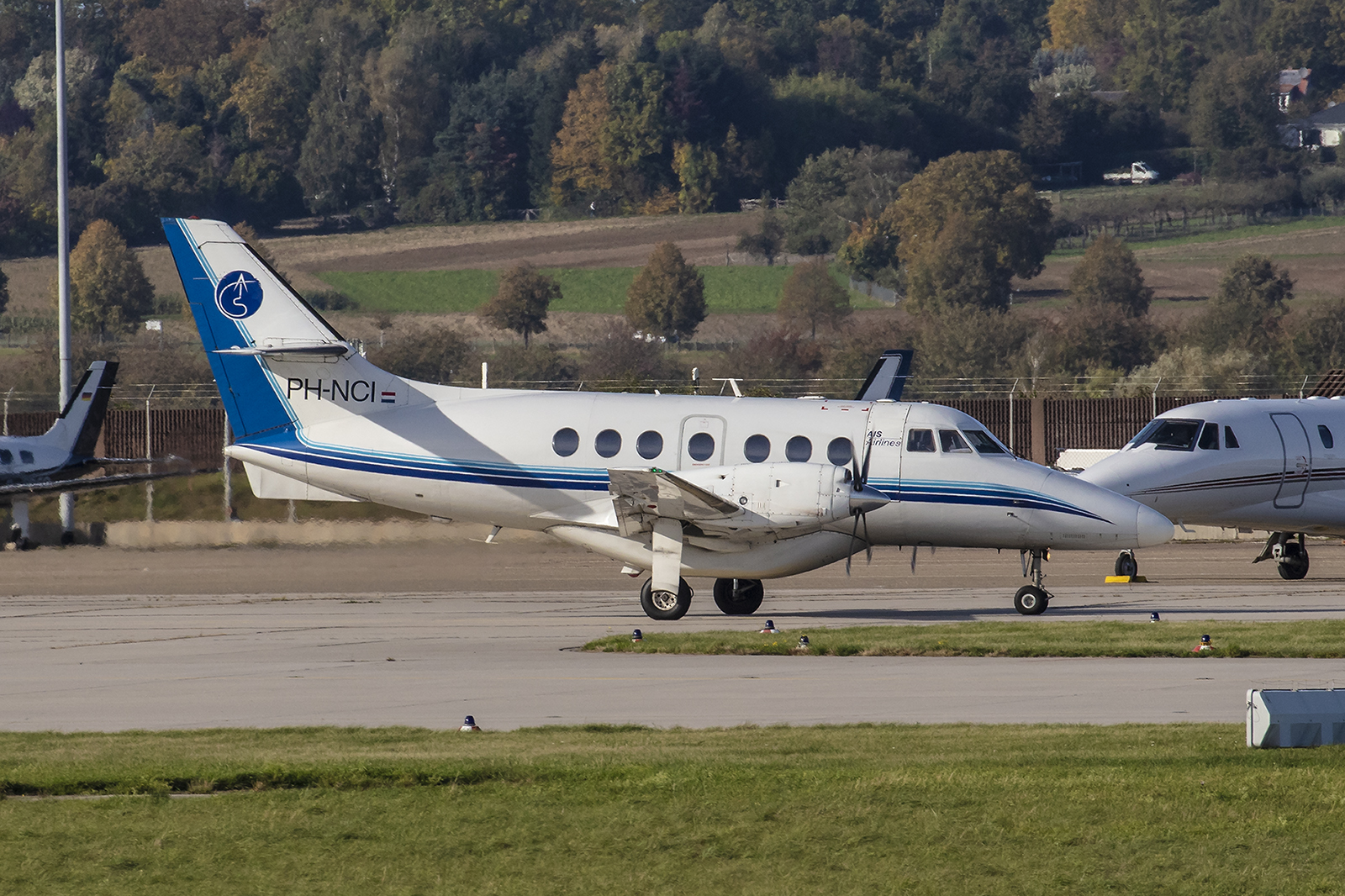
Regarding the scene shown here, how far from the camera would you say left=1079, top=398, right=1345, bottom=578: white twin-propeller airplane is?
92.4ft

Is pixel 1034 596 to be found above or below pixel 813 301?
Answer: below

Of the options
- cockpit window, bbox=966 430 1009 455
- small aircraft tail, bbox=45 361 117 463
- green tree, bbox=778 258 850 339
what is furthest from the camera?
green tree, bbox=778 258 850 339

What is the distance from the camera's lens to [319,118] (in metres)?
185

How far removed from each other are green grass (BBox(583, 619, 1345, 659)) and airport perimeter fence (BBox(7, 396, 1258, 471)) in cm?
2601

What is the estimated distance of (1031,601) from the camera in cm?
2316

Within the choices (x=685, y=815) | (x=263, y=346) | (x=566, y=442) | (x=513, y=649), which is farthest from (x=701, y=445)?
(x=685, y=815)

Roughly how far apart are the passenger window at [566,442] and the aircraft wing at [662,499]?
1670mm

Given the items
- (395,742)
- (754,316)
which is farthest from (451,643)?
(754,316)

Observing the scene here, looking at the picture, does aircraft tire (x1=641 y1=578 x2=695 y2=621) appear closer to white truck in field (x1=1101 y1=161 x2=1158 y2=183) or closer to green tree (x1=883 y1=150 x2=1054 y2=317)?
green tree (x1=883 y1=150 x2=1054 y2=317)

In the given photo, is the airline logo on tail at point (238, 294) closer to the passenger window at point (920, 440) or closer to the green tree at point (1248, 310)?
the passenger window at point (920, 440)

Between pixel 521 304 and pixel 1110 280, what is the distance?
45471 mm

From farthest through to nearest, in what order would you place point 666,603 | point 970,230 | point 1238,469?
point 970,230 → point 1238,469 → point 666,603

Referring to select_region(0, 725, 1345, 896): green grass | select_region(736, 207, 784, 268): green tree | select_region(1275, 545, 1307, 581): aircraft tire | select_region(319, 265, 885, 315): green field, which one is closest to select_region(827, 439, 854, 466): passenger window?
select_region(1275, 545, 1307, 581): aircraft tire

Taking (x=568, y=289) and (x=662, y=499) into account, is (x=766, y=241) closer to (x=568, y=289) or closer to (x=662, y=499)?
(x=568, y=289)
